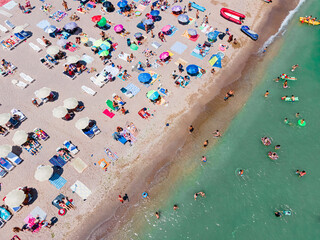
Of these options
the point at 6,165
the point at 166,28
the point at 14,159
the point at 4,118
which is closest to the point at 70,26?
the point at 166,28

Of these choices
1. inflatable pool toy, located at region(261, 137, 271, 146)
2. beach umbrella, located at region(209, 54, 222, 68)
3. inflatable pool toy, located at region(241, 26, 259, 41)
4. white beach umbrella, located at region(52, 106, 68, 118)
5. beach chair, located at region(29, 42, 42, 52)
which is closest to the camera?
white beach umbrella, located at region(52, 106, 68, 118)

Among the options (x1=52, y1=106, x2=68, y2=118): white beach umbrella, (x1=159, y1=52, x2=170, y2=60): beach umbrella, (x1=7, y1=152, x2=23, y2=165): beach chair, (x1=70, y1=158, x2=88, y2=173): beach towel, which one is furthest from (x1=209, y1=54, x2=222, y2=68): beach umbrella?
(x1=7, y1=152, x2=23, y2=165): beach chair

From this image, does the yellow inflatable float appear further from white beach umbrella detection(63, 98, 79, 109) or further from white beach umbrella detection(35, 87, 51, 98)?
→ white beach umbrella detection(35, 87, 51, 98)

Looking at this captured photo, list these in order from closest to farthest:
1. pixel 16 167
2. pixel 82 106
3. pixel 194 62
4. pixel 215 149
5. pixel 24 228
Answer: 1. pixel 24 228
2. pixel 16 167
3. pixel 215 149
4. pixel 82 106
5. pixel 194 62

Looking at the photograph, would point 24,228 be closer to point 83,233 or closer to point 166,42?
point 83,233

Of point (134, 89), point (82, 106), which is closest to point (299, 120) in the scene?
point (134, 89)

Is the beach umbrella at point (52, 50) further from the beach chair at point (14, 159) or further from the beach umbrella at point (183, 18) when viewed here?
the beach umbrella at point (183, 18)

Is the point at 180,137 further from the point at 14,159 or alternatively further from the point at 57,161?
the point at 14,159
